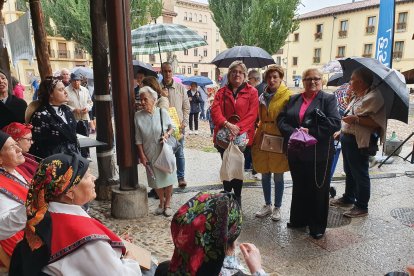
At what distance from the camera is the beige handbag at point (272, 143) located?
3.77 m

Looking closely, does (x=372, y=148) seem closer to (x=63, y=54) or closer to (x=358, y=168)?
(x=358, y=168)

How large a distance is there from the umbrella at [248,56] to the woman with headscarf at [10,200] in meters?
5.68

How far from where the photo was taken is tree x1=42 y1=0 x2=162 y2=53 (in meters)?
23.1

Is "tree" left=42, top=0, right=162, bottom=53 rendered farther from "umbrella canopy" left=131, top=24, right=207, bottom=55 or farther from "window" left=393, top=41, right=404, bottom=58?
"window" left=393, top=41, right=404, bottom=58

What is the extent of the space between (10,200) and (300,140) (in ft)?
8.31

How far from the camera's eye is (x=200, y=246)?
133 cm

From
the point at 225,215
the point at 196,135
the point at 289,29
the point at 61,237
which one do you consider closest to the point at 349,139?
the point at 225,215

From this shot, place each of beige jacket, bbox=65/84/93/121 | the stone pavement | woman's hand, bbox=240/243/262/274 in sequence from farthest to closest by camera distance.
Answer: beige jacket, bbox=65/84/93/121 → the stone pavement → woman's hand, bbox=240/243/262/274

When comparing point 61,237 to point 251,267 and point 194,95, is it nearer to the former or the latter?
point 251,267

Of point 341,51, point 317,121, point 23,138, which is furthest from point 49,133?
point 341,51

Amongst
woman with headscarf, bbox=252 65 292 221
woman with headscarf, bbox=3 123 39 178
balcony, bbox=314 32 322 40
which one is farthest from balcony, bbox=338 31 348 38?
woman with headscarf, bbox=3 123 39 178

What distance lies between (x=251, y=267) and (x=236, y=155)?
7.44ft

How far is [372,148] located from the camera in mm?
3820

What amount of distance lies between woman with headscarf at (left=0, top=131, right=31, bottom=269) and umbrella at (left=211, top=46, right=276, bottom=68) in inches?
224
